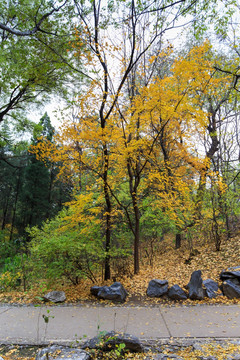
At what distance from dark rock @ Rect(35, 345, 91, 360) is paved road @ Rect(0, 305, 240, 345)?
483 mm

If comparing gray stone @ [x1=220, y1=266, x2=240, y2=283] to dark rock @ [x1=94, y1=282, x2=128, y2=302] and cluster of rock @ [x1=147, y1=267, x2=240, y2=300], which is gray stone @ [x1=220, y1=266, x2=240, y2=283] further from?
dark rock @ [x1=94, y1=282, x2=128, y2=302]

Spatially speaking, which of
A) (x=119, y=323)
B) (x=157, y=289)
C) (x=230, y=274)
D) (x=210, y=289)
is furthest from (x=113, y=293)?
(x=230, y=274)

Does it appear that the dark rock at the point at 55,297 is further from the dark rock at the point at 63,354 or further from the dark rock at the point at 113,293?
the dark rock at the point at 63,354

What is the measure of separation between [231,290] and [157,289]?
5.28 feet

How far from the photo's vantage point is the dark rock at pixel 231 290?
189 inches

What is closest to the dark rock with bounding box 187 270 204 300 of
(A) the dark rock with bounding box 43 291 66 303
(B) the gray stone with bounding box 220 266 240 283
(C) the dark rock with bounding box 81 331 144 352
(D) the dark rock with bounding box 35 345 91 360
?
(B) the gray stone with bounding box 220 266 240 283

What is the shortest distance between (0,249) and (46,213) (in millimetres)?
5418

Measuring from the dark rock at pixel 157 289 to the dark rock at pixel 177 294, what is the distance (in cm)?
17

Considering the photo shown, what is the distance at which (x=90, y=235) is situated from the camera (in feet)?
20.6

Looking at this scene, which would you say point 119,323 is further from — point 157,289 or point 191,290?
point 191,290

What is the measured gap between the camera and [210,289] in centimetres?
501

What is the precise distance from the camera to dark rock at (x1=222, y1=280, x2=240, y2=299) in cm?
480

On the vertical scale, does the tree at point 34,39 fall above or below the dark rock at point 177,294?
above

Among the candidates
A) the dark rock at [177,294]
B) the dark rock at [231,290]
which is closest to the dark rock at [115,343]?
the dark rock at [177,294]
